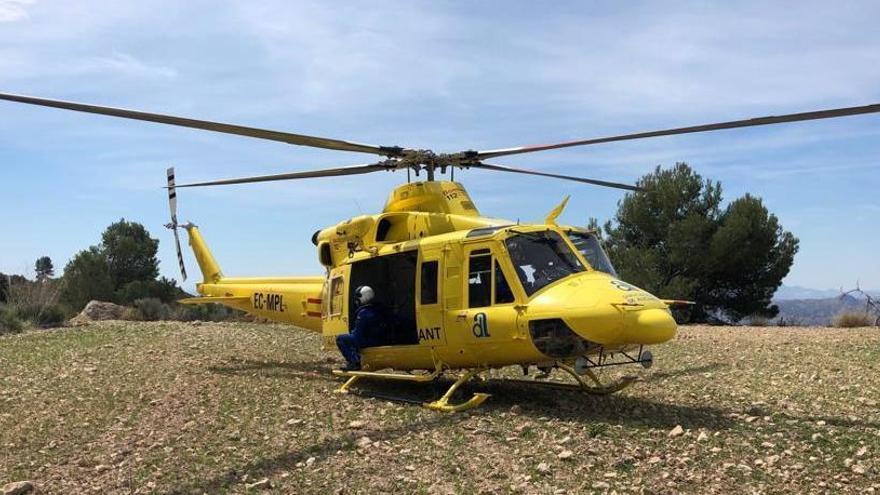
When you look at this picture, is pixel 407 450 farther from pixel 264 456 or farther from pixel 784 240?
pixel 784 240

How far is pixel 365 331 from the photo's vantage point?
1054 centimetres

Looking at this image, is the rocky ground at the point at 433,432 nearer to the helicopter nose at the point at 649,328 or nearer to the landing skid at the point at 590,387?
the landing skid at the point at 590,387

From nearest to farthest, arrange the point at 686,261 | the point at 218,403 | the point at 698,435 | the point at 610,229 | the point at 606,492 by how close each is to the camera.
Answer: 1. the point at 606,492
2. the point at 698,435
3. the point at 218,403
4. the point at 686,261
5. the point at 610,229

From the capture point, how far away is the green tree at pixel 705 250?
1085 inches

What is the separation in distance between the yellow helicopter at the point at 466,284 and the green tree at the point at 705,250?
17459 mm

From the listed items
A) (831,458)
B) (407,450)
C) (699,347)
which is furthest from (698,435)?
(699,347)

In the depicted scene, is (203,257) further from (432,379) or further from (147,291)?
(147,291)

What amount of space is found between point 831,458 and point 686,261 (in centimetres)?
2207

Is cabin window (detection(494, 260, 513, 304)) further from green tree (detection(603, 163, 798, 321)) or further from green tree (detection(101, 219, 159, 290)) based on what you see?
green tree (detection(101, 219, 159, 290))

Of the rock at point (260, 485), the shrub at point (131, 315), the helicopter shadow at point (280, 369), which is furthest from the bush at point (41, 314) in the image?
the rock at point (260, 485)

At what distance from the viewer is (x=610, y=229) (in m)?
30.8

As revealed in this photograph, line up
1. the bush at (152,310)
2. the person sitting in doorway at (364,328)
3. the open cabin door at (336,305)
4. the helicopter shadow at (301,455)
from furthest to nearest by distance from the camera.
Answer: the bush at (152,310) → the open cabin door at (336,305) → the person sitting in doorway at (364,328) → the helicopter shadow at (301,455)

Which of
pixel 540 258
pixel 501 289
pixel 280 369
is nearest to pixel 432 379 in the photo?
pixel 501 289

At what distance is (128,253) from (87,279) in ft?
8.37
